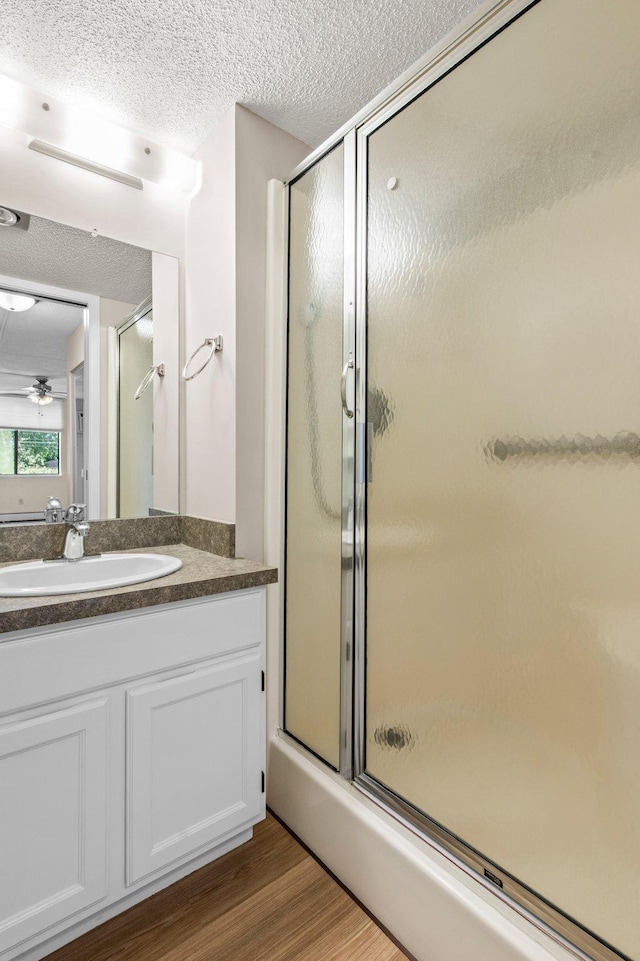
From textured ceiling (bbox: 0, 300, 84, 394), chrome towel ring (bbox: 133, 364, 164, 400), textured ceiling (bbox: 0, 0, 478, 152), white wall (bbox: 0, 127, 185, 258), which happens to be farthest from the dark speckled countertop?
textured ceiling (bbox: 0, 0, 478, 152)

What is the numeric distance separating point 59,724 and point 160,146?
1.95 meters

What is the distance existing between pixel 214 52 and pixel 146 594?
1.57 m

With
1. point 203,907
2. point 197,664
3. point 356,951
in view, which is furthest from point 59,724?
point 356,951

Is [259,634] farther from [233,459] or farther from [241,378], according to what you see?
[241,378]

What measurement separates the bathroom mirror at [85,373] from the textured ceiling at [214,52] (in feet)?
1.46

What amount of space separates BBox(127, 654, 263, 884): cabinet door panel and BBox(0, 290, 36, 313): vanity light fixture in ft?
4.16

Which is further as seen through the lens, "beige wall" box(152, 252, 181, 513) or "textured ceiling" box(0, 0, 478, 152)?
"beige wall" box(152, 252, 181, 513)

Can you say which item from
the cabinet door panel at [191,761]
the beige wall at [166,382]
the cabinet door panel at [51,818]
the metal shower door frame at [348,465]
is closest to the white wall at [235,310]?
the beige wall at [166,382]

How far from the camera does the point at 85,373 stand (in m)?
1.78

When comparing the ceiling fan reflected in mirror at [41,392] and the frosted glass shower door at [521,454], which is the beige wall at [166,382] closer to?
the ceiling fan reflected in mirror at [41,392]

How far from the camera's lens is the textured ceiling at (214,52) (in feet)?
4.35

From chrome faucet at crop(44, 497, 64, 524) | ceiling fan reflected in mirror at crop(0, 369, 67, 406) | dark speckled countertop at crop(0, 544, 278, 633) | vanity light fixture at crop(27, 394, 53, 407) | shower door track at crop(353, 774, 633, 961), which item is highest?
ceiling fan reflected in mirror at crop(0, 369, 67, 406)

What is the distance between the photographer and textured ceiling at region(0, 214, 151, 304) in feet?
5.30

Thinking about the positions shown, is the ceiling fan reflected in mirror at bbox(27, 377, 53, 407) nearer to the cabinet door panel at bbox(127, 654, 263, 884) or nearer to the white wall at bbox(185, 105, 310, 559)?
the white wall at bbox(185, 105, 310, 559)
